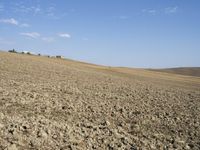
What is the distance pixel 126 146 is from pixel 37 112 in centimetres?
365

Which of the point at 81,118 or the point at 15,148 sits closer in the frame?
the point at 15,148

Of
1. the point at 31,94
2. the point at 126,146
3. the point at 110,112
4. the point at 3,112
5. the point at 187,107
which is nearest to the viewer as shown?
the point at 126,146

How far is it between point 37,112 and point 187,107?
8.08 m

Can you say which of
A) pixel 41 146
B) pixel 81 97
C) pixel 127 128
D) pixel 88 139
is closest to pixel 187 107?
pixel 81 97

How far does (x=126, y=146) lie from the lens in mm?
8820

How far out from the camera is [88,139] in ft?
29.0

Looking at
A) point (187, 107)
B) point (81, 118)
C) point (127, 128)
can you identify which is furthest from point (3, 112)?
point (187, 107)

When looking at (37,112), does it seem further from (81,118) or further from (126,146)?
(126,146)

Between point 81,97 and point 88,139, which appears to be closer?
point 88,139

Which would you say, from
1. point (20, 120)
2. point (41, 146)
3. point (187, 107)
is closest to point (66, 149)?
point (41, 146)

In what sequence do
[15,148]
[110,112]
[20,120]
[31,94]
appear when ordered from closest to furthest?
[15,148] → [20,120] → [110,112] → [31,94]

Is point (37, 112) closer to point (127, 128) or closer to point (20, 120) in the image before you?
point (20, 120)

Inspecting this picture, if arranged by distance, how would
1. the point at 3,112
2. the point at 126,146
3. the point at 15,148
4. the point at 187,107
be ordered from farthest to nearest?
the point at 187,107 < the point at 3,112 < the point at 126,146 < the point at 15,148

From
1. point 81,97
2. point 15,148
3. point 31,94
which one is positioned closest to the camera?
point 15,148
